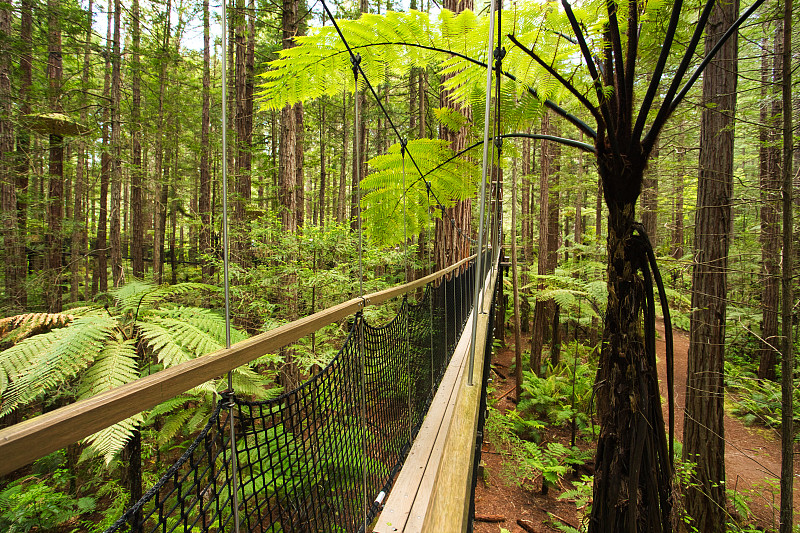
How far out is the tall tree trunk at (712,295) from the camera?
3.00 m

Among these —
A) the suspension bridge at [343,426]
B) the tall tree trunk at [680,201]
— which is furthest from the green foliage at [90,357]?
the tall tree trunk at [680,201]

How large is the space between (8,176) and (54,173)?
19.6 inches

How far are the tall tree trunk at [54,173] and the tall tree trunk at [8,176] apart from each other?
0.35 m

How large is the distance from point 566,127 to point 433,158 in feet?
24.1

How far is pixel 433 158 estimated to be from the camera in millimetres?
2102

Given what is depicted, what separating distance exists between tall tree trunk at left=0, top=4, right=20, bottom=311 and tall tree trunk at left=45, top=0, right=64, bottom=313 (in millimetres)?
349

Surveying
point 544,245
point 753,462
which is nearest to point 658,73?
point 753,462

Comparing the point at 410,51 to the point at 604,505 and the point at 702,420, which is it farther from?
the point at 702,420

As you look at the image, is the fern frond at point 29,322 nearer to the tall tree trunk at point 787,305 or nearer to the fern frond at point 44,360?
the fern frond at point 44,360

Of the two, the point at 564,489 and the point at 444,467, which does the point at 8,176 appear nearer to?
the point at 444,467

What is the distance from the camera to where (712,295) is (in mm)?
2986

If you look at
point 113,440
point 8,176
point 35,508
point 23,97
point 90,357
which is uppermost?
point 23,97

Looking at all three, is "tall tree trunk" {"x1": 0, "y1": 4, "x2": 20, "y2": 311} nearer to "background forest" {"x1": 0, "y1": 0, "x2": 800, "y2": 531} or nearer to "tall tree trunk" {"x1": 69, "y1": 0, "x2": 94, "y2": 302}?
"background forest" {"x1": 0, "y1": 0, "x2": 800, "y2": 531}

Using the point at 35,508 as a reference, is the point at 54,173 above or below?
above
